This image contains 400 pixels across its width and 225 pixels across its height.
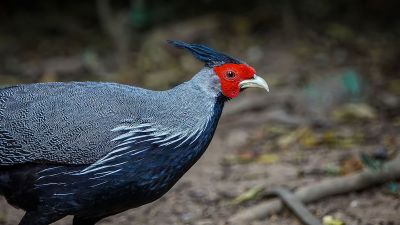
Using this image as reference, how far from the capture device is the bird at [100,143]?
3.65 metres

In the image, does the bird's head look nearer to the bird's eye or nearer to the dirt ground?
the bird's eye

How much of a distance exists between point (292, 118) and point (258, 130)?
0.37 meters

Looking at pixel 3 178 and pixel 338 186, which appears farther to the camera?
pixel 338 186

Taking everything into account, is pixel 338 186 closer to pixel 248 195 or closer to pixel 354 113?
pixel 248 195

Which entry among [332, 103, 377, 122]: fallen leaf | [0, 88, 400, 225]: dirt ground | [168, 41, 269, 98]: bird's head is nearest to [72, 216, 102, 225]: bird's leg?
[0, 88, 400, 225]: dirt ground

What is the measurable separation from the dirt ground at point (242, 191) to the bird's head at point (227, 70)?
3.96ft

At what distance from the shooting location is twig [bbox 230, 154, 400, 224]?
4.86m

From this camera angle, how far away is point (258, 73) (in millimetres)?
8383

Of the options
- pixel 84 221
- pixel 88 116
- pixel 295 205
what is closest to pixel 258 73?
pixel 295 205

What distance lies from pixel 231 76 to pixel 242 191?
153 cm

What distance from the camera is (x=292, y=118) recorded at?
6902mm

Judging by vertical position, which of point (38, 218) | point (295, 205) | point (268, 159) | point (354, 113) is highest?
point (354, 113)

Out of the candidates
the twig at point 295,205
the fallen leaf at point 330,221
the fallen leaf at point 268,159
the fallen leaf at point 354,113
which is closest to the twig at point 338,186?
the twig at point 295,205

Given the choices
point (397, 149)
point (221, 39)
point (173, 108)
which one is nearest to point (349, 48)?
point (221, 39)
